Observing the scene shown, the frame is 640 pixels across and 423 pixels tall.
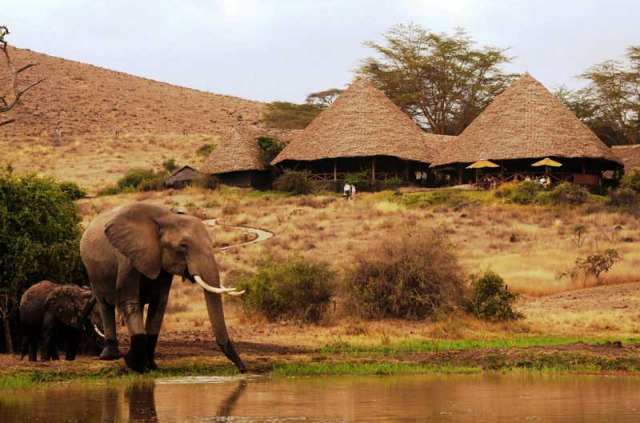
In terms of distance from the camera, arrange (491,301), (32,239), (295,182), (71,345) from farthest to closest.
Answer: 1. (295,182)
2. (491,301)
3. (32,239)
4. (71,345)

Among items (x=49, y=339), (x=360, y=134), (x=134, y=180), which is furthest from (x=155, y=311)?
(x=134, y=180)

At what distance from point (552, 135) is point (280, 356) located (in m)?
36.1

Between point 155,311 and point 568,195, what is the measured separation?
104 ft

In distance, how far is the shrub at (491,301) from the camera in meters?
21.4

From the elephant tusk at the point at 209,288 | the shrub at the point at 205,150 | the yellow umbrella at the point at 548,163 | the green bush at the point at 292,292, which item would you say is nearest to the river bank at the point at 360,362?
the elephant tusk at the point at 209,288

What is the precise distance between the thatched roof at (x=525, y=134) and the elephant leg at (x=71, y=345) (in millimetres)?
35005

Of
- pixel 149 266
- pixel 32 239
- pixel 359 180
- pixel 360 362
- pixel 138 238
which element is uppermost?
pixel 359 180

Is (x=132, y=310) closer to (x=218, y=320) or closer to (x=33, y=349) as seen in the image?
(x=218, y=320)

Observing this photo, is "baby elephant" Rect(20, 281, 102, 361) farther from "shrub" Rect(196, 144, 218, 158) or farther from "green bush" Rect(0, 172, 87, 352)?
"shrub" Rect(196, 144, 218, 158)

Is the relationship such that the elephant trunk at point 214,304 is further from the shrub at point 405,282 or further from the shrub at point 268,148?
the shrub at point 268,148

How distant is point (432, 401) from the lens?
39.9ft

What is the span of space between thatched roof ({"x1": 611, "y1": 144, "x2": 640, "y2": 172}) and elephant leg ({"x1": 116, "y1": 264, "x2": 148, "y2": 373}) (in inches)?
1752

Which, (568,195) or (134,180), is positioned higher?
(134,180)

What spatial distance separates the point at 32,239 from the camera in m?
18.4
